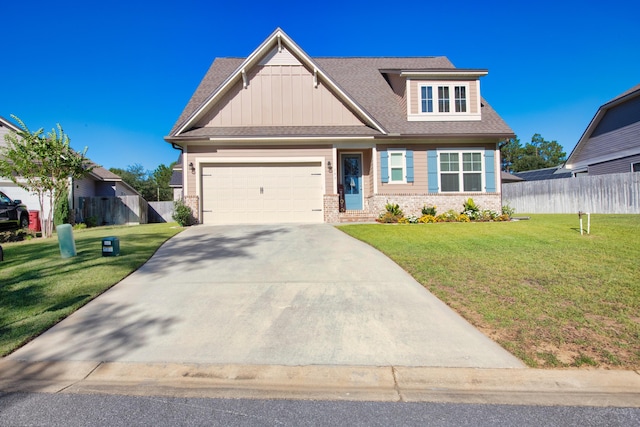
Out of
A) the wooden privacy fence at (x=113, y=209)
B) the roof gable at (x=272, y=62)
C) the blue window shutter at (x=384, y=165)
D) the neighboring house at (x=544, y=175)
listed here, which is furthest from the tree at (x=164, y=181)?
the neighboring house at (x=544, y=175)

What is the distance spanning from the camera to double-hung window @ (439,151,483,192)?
14.9 meters

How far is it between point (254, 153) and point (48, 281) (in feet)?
29.5

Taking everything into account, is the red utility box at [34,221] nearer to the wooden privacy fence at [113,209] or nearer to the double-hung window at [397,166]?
the wooden privacy fence at [113,209]

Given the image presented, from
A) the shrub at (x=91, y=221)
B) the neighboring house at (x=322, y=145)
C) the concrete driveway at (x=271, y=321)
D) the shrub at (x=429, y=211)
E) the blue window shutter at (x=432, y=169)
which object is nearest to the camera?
the concrete driveway at (x=271, y=321)

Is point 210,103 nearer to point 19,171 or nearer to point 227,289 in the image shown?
point 19,171

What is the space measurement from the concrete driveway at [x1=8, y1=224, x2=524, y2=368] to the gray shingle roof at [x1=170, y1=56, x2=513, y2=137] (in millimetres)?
8017

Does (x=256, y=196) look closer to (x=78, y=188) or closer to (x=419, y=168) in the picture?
(x=419, y=168)

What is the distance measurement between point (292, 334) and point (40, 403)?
234 cm

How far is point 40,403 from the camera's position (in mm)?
2809

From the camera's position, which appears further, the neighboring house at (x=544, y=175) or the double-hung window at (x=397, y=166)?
the neighboring house at (x=544, y=175)

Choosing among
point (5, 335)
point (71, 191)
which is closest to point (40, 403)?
point (5, 335)

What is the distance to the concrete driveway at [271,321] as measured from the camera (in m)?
3.58

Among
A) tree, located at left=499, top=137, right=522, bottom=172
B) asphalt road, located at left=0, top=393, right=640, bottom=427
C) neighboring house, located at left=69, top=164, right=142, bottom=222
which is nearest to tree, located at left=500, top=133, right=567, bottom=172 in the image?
tree, located at left=499, top=137, right=522, bottom=172

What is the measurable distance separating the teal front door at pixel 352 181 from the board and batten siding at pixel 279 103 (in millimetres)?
1749
